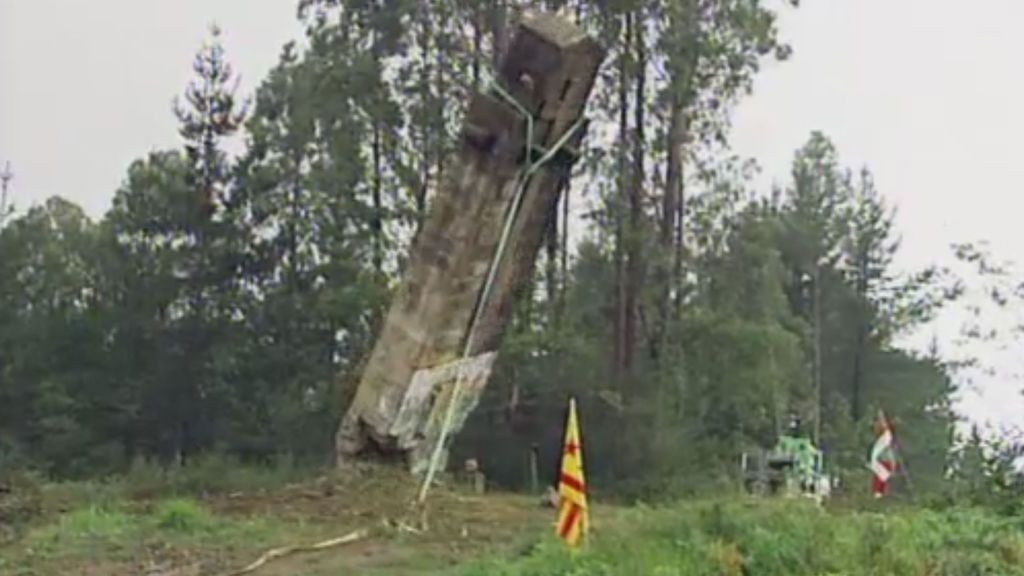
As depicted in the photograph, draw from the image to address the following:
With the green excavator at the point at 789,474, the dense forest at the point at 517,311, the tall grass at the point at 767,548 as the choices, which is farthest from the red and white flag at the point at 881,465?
the tall grass at the point at 767,548

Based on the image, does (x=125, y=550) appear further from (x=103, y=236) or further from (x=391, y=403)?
(x=103, y=236)

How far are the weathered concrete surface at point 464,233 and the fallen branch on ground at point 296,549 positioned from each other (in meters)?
3.03

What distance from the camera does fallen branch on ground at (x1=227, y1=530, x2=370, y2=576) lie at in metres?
6.96

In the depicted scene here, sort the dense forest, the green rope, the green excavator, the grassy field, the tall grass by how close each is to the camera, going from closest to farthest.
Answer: the tall grass, the grassy field, the green rope, the green excavator, the dense forest

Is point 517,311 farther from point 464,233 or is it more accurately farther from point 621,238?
point 464,233

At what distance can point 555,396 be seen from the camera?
76.7 ft

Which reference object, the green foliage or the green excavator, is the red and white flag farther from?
the green foliage

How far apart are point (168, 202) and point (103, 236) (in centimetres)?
207

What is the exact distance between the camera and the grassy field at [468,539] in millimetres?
6992

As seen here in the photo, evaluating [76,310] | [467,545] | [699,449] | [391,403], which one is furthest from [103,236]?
[467,545]

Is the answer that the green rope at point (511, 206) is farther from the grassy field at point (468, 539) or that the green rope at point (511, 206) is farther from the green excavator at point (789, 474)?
the green excavator at point (789, 474)

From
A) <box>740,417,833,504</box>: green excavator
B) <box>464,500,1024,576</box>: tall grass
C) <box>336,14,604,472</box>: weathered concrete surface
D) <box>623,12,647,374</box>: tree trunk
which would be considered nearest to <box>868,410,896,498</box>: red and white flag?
<box>740,417,833,504</box>: green excavator

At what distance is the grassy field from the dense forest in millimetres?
7883

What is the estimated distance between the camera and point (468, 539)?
27.8 feet
